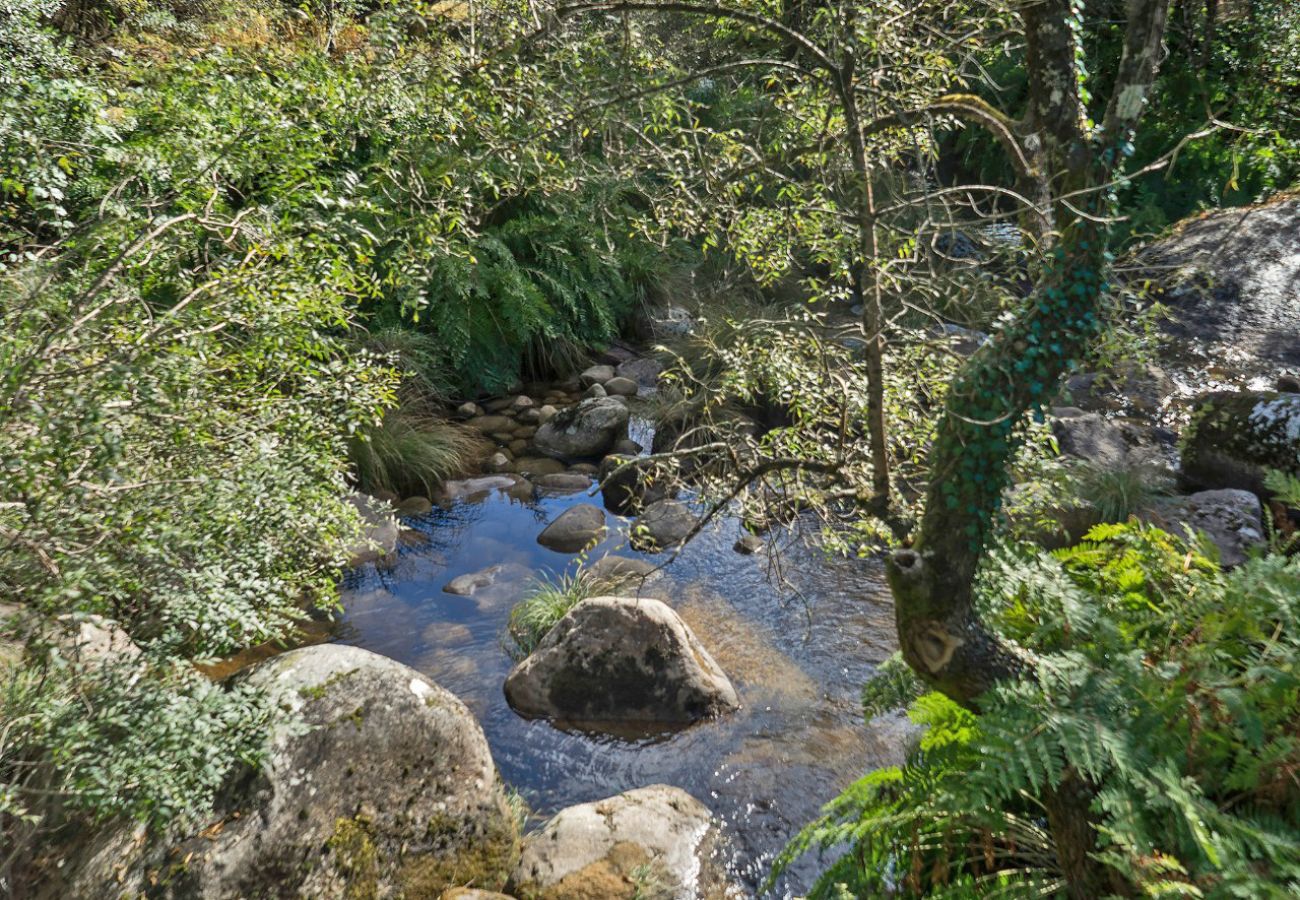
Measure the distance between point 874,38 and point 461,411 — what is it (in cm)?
707

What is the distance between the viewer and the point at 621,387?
10.2 m

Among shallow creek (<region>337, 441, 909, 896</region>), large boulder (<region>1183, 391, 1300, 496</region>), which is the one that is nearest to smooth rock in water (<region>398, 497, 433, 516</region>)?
shallow creek (<region>337, 441, 909, 896</region>)

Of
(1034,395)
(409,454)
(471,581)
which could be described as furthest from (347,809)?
(409,454)

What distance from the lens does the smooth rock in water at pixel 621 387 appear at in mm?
10164

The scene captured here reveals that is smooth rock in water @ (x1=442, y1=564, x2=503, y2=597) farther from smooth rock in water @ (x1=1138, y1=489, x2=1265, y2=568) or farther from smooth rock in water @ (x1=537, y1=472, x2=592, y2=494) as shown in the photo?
smooth rock in water @ (x1=1138, y1=489, x2=1265, y2=568)

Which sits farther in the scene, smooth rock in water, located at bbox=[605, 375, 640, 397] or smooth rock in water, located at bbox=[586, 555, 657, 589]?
smooth rock in water, located at bbox=[605, 375, 640, 397]

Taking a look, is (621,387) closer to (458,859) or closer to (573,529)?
(573,529)

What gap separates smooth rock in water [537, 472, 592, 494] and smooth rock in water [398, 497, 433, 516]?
1.08m

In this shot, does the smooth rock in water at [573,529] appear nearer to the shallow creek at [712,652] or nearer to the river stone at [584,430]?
the shallow creek at [712,652]

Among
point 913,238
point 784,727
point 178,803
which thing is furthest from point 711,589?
point 178,803

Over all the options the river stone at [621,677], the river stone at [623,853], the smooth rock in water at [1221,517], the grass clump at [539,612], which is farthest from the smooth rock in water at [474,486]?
the smooth rock in water at [1221,517]

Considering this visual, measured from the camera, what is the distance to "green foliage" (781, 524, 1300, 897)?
2.49m

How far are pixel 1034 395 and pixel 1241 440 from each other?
5284mm

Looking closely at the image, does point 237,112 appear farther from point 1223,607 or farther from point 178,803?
point 1223,607
